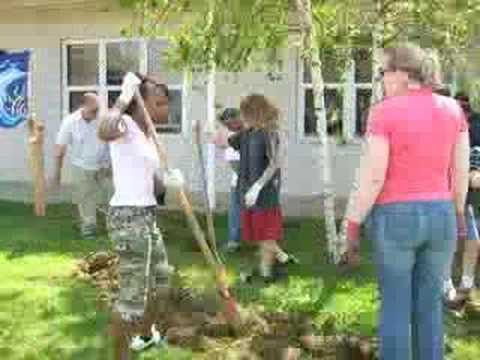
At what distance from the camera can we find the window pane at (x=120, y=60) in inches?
653

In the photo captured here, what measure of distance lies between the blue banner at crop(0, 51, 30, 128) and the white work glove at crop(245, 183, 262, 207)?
9402mm

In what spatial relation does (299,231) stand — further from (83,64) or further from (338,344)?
(83,64)

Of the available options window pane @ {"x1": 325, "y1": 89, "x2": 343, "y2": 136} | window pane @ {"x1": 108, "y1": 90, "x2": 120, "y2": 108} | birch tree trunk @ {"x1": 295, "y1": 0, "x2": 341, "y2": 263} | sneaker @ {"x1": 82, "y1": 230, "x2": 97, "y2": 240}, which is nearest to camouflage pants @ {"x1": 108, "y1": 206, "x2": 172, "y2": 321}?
birch tree trunk @ {"x1": 295, "y1": 0, "x2": 341, "y2": 263}

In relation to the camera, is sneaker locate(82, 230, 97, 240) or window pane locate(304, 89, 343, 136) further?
window pane locate(304, 89, 343, 136)

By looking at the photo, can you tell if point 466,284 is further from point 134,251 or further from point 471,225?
point 134,251

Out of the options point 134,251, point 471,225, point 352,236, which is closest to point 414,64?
point 352,236

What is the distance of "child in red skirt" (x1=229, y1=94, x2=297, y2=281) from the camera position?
8.48m

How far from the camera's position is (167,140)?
16406 mm

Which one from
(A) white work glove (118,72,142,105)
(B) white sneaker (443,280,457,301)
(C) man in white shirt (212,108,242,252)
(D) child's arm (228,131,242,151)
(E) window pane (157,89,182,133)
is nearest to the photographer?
(A) white work glove (118,72,142,105)

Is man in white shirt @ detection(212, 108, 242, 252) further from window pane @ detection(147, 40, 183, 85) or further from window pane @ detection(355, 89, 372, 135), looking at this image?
window pane @ detection(147, 40, 183, 85)

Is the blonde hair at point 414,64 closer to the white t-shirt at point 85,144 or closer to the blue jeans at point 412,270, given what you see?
the blue jeans at point 412,270

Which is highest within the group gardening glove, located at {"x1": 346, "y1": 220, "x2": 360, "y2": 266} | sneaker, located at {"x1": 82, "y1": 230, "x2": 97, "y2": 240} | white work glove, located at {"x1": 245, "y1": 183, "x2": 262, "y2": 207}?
gardening glove, located at {"x1": 346, "y1": 220, "x2": 360, "y2": 266}

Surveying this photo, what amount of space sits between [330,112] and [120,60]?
13.2 ft

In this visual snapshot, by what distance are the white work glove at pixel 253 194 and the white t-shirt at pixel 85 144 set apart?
332cm
